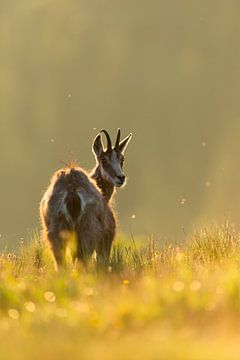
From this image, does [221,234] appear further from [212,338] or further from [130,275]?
[212,338]

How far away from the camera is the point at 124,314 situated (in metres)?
5.99

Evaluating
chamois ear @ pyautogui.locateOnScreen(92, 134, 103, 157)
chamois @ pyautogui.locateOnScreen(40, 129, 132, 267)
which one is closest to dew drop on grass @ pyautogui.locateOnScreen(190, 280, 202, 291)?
chamois @ pyautogui.locateOnScreen(40, 129, 132, 267)

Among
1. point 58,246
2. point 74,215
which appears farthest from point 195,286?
point 58,246

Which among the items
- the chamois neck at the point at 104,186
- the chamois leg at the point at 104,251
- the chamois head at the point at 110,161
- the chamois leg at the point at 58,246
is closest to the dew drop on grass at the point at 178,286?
the chamois leg at the point at 104,251

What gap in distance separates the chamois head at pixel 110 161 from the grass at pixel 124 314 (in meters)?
2.30

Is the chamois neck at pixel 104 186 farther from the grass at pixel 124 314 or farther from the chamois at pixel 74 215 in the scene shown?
the grass at pixel 124 314

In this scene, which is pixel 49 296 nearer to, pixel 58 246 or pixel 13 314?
pixel 13 314

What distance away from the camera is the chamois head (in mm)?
12016

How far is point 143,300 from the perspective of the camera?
6633 mm

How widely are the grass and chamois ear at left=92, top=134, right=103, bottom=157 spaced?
275cm

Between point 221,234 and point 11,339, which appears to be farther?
point 221,234

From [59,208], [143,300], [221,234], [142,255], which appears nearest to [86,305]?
[143,300]

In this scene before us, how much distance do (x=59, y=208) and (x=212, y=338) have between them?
4.78 meters

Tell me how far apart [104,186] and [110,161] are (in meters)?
0.40
